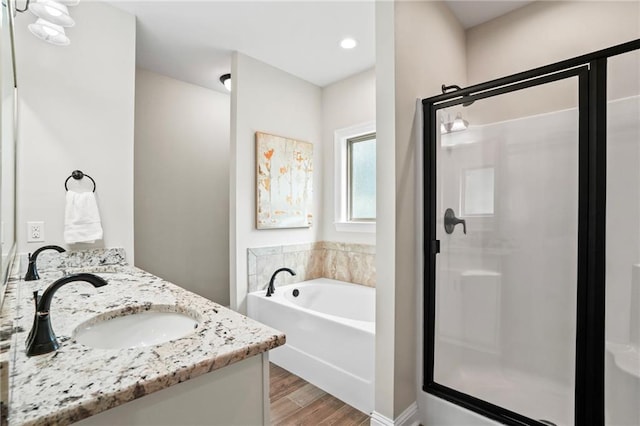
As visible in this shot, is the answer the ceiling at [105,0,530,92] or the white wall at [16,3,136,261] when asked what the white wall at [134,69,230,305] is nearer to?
the ceiling at [105,0,530,92]

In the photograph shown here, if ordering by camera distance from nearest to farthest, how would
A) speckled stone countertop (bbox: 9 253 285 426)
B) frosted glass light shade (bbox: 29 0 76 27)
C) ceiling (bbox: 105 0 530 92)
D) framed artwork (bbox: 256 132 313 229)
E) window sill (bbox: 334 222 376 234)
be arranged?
speckled stone countertop (bbox: 9 253 285 426) → frosted glass light shade (bbox: 29 0 76 27) → ceiling (bbox: 105 0 530 92) → framed artwork (bbox: 256 132 313 229) → window sill (bbox: 334 222 376 234)

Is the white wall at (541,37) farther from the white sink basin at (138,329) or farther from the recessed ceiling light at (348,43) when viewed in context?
the white sink basin at (138,329)

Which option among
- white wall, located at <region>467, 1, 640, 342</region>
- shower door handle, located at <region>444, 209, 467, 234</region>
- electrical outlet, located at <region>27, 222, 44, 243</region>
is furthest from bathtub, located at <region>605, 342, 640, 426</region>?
electrical outlet, located at <region>27, 222, 44, 243</region>

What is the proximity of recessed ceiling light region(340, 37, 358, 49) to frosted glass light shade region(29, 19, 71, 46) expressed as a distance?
189 centimetres

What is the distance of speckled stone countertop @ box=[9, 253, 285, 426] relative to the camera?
0.57m

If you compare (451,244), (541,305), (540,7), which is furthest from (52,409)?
(540,7)

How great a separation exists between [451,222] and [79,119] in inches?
93.9

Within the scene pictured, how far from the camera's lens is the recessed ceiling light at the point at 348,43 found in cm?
260

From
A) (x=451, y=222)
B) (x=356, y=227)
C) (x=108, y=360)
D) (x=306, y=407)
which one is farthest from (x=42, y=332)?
(x=356, y=227)

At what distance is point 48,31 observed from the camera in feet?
5.57

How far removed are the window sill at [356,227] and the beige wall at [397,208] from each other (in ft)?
4.05

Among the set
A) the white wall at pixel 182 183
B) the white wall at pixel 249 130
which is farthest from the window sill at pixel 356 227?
the white wall at pixel 182 183

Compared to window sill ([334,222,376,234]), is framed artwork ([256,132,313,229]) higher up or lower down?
higher up

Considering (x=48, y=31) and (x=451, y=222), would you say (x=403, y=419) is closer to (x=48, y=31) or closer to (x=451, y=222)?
(x=451, y=222)
